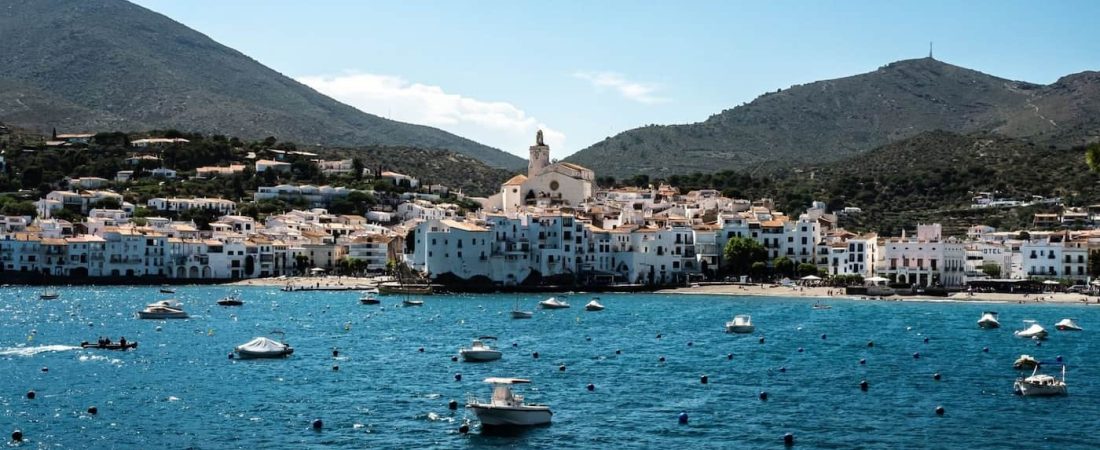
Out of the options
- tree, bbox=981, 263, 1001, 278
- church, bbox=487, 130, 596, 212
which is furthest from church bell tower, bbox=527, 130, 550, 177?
tree, bbox=981, 263, 1001, 278

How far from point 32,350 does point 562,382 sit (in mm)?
24211

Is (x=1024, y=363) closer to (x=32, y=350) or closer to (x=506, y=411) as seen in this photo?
(x=506, y=411)

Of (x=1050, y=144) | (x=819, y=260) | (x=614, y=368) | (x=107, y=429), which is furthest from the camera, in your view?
(x=1050, y=144)

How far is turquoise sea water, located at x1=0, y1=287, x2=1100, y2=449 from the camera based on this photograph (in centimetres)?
3478

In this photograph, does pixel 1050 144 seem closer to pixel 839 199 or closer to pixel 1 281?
Answer: pixel 839 199

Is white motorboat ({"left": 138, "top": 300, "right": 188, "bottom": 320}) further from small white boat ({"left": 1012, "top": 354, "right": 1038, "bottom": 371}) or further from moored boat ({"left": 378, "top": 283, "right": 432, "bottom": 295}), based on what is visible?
small white boat ({"left": 1012, "top": 354, "right": 1038, "bottom": 371})

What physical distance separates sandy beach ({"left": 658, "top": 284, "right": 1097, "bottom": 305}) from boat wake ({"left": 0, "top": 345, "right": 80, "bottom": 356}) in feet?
185

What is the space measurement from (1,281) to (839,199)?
9194cm

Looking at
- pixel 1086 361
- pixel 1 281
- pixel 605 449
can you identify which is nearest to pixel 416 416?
pixel 605 449

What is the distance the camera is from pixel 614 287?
10669cm

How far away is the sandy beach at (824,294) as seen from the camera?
91312mm

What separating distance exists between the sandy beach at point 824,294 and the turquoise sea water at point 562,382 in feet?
40.9

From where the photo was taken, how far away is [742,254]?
110 metres

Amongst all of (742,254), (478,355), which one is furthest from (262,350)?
(742,254)
